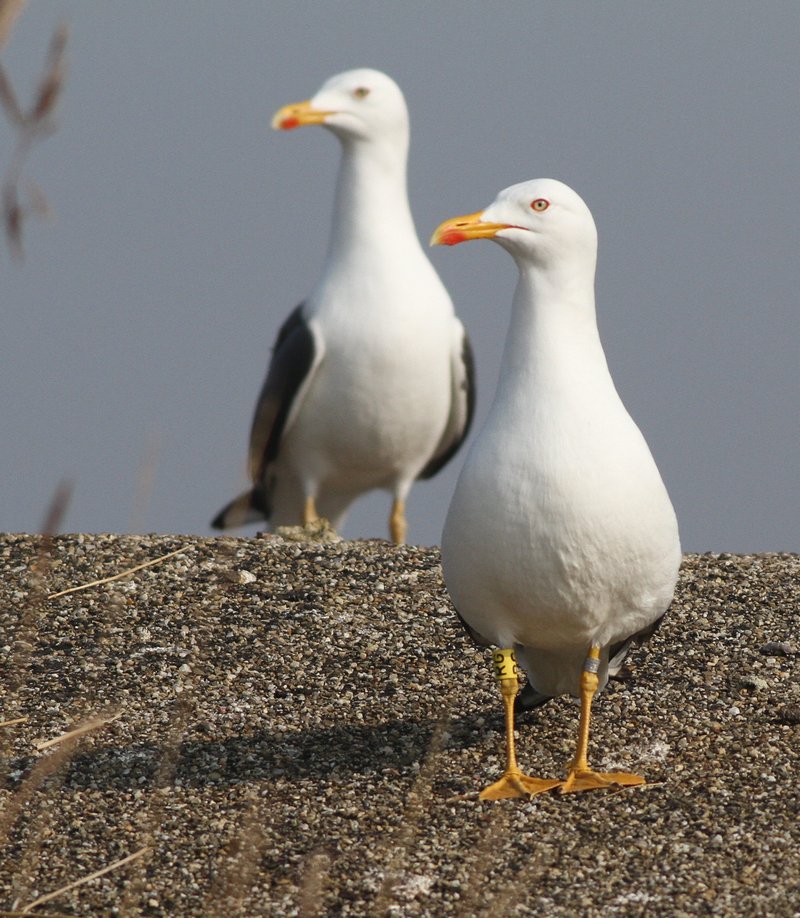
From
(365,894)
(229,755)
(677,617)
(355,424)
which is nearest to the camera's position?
(365,894)

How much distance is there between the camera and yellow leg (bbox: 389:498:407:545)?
9.54 metres

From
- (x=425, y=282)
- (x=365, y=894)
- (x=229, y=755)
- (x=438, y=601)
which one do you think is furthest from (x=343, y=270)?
(x=365, y=894)

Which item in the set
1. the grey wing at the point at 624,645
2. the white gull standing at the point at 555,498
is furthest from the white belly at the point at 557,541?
the grey wing at the point at 624,645

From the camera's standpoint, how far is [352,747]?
4.85 meters

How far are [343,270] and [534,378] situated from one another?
4.89 m

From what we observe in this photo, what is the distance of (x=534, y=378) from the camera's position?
4.39 meters

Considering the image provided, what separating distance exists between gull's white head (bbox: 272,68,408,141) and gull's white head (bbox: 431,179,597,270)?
5.10 meters

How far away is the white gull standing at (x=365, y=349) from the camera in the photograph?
895 cm

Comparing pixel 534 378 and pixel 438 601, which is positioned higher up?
pixel 534 378

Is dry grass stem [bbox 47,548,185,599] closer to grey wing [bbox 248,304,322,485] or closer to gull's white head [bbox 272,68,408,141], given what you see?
grey wing [bbox 248,304,322,485]

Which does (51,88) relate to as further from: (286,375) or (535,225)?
(286,375)

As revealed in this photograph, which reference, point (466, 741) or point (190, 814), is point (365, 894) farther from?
point (466, 741)

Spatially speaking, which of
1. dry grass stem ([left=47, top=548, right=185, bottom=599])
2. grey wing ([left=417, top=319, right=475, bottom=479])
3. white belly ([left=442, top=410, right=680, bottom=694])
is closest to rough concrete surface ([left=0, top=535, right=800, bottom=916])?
dry grass stem ([left=47, top=548, right=185, bottom=599])

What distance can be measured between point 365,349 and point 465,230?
4427 millimetres
